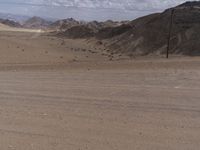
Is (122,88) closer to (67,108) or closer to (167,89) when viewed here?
(167,89)

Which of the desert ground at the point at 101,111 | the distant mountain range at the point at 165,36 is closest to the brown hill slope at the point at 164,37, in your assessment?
the distant mountain range at the point at 165,36

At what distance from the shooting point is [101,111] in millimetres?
11766

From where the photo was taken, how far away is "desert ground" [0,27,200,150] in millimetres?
8680

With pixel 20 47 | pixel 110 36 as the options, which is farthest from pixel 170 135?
pixel 110 36

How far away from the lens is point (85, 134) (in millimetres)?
9242

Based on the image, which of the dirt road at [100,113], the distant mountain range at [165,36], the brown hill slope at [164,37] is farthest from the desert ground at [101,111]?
the brown hill slope at [164,37]

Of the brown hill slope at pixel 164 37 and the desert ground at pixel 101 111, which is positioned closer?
the desert ground at pixel 101 111

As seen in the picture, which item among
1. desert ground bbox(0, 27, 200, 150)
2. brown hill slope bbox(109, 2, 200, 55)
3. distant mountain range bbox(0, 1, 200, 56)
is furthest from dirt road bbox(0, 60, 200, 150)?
brown hill slope bbox(109, 2, 200, 55)

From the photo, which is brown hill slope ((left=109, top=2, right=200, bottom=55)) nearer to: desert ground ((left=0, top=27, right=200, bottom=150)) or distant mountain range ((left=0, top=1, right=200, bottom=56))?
distant mountain range ((left=0, top=1, right=200, bottom=56))

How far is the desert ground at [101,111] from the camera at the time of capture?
868cm

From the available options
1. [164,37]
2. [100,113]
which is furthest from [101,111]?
[164,37]

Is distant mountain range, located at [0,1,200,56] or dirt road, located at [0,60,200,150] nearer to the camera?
dirt road, located at [0,60,200,150]

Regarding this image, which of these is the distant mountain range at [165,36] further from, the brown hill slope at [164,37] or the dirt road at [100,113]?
the dirt road at [100,113]

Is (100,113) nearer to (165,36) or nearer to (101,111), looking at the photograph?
(101,111)
